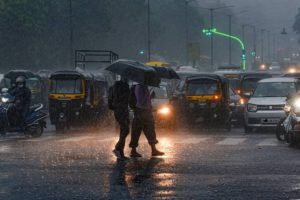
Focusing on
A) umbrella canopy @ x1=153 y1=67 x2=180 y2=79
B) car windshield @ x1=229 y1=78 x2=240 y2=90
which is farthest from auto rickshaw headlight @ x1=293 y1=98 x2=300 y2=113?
car windshield @ x1=229 y1=78 x2=240 y2=90

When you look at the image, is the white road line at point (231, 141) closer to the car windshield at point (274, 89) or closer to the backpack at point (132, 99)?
the backpack at point (132, 99)

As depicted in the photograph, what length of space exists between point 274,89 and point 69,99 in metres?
6.85

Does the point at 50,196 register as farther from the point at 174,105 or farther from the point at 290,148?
the point at 174,105

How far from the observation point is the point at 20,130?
88.8ft

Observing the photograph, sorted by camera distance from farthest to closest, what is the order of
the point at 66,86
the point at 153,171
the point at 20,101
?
the point at 66,86
the point at 20,101
the point at 153,171

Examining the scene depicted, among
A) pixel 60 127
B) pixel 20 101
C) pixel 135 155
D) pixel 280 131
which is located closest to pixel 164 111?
pixel 60 127

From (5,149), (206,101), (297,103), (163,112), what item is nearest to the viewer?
(5,149)

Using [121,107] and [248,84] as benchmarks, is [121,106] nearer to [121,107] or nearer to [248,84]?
[121,107]

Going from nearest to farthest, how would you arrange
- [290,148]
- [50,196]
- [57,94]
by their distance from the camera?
1. [50,196]
2. [290,148]
3. [57,94]

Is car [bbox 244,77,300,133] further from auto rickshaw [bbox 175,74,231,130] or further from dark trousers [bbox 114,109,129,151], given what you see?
dark trousers [bbox 114,109,129,151]

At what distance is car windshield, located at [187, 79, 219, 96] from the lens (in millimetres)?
33375

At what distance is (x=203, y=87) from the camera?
111ft

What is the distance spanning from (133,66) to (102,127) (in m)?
14.6

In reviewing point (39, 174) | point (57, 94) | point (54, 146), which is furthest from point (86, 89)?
point (39, 174)
